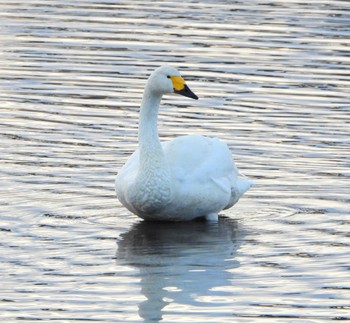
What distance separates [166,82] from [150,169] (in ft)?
2.72

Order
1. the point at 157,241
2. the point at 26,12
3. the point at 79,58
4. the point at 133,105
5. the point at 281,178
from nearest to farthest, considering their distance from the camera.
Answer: the point at 157,241 < the point at 281,178 < the point at 133,105 < the point at 79,58 < the point at 26,12

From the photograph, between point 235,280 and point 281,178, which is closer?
point 235,280

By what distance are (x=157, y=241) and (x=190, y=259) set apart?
788mm

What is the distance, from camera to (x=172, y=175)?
12.5 meters

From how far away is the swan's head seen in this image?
12.8 meters

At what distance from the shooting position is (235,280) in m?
10.6

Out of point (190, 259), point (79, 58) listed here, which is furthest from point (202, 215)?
point (79, 58)

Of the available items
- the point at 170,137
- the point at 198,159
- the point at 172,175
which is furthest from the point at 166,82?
the point at 170,137

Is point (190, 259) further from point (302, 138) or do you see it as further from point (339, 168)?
point (302, 138)

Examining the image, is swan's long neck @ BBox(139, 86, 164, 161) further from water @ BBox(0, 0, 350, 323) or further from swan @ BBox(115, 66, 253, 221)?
water @ BBox(0, 0, 350, 323)

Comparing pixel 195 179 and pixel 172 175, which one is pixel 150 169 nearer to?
pixel 172 175

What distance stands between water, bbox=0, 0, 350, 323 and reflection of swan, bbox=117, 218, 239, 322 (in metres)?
0.02

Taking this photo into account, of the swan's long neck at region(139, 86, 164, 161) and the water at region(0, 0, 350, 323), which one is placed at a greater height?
the swan's long neck at region(139, 86, 164, 161)

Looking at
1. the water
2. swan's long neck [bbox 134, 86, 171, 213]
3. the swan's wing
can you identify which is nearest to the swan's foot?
the water
